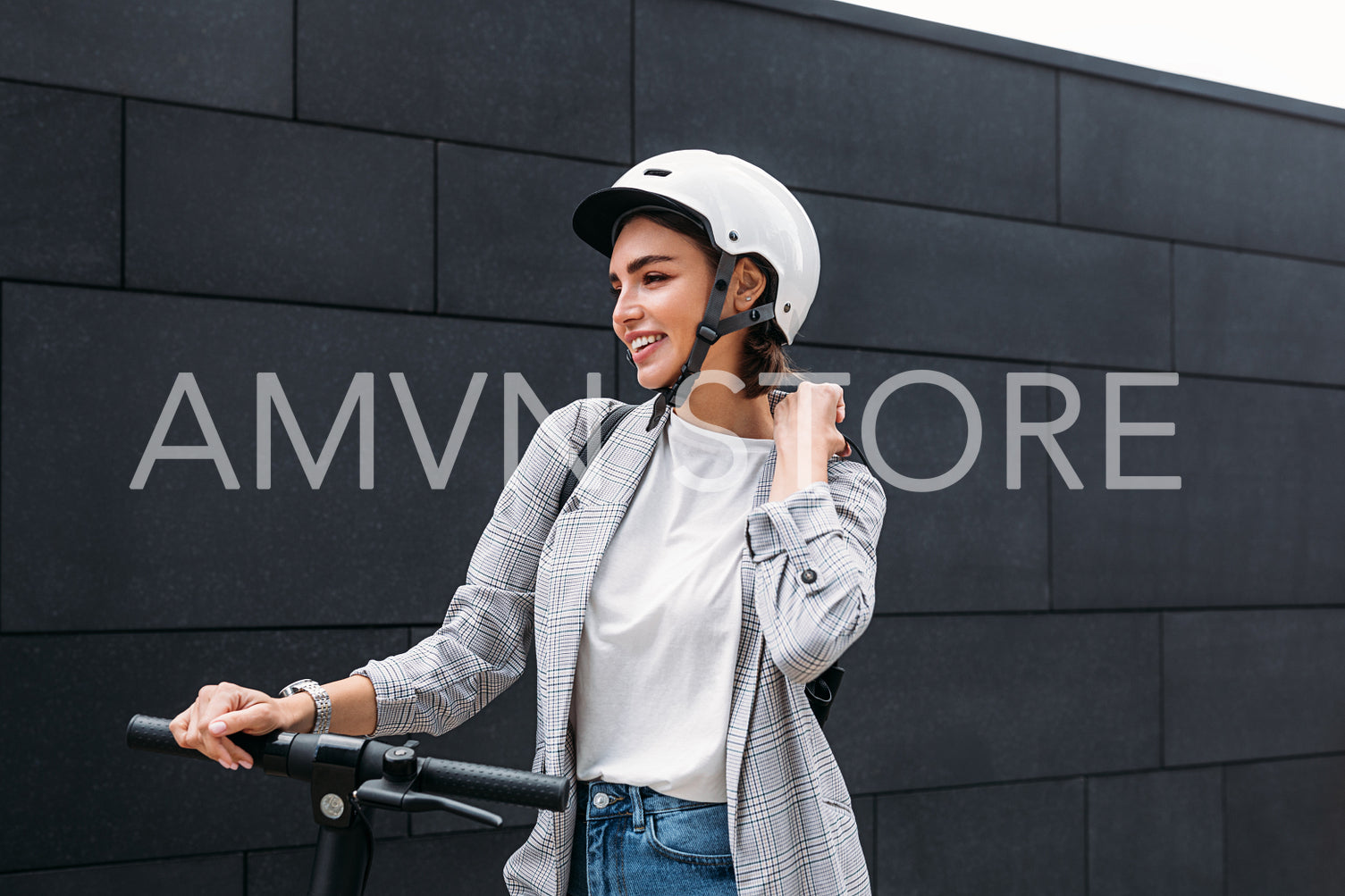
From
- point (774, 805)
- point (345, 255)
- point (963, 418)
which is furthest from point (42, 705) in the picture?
point (963, 418)

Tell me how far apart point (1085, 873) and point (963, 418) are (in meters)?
1.97

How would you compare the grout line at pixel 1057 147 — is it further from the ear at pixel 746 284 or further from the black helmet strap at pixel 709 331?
the black helmet strap at pixel 709 331

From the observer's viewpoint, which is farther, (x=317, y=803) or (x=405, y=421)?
(x=405, y=421)

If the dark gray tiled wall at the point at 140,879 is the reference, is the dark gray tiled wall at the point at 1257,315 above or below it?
above

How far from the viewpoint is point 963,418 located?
453cm

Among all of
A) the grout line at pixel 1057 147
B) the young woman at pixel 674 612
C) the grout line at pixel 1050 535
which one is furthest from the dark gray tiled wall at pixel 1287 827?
the young woman at pixel 674 612

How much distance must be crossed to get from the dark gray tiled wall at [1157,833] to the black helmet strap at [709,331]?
3382 mm

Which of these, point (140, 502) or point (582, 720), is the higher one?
point (140, 502)

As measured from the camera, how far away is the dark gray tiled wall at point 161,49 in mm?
3275

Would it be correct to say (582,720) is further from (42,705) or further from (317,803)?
(42,705)

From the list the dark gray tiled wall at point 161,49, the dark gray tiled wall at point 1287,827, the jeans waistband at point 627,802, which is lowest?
the dark gray tiled wall at point 1287,827

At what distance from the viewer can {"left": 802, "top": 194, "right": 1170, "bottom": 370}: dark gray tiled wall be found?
435 centimetres

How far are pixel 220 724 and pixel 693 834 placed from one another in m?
0.77

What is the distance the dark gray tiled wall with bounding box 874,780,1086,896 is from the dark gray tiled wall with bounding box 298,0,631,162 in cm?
274
